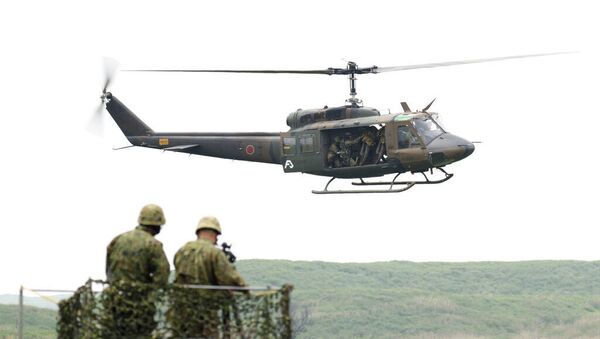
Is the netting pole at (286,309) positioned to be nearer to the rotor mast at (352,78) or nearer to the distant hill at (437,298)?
the rotor mast at (352,78)

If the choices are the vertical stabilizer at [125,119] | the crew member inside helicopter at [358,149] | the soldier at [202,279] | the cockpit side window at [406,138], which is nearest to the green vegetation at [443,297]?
the vertical stabilizer at [125,119]

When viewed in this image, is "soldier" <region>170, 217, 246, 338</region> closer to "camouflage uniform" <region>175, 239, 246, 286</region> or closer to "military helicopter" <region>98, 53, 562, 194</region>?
"camouflage uniform" <region>175, 239, 246, 286</region>

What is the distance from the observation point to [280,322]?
727 inches

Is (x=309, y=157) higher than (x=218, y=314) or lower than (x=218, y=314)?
higher

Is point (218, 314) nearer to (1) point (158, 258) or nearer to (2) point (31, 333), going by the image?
(1) point (158, 258)

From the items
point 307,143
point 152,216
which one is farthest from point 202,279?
point 307,143

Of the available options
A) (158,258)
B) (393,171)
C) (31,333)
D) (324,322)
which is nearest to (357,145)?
(393,171)

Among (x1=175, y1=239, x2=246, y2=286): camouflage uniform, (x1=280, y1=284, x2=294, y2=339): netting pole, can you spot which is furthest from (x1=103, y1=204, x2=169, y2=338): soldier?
(x1=280, y1=284, x2=294, y2=339): netting pole

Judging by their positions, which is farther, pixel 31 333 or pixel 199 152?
pixel 31 333

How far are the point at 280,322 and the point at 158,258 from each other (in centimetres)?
192

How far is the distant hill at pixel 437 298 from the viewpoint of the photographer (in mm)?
110812

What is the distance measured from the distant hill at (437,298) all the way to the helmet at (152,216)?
69.7m

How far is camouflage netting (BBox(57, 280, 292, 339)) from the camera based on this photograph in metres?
18.6

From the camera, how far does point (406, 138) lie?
44.5 m
